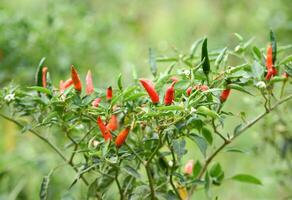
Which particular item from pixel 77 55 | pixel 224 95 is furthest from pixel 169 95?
pixel 77 55

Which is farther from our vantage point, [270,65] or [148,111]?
[270,65]

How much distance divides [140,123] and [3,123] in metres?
1.60

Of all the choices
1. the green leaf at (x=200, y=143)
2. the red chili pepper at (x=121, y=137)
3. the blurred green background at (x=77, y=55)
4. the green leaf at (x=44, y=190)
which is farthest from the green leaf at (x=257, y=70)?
the blurred green background at (x=77, y=55)

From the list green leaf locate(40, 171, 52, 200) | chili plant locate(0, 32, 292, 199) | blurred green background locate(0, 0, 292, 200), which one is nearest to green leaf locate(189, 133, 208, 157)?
chili plant locate(0, 32, 292, 199)

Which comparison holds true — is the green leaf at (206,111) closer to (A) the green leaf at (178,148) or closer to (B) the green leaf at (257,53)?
(A) the green leaf at (178,148)

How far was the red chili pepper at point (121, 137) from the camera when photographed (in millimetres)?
938

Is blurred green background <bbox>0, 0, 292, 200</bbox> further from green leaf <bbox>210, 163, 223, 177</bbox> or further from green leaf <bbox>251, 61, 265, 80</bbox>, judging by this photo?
green leaf <bbox>251, 61, 265, 80</bbox>

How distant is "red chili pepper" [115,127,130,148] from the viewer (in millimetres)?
938

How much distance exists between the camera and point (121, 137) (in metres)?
0.94

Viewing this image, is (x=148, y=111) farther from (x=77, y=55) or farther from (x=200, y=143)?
(x=77, y=55)

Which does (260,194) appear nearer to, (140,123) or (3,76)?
(3,76)

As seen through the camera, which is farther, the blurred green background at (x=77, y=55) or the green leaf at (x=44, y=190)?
the blurred green background at (x=77, y=55)

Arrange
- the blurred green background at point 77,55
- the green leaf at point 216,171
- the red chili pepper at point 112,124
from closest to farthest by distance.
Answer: the red chili pepper at point 112,124, the green leaf at point 216,171, the blurred green background at point 77,55

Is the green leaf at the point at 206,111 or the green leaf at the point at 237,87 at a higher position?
the green leaf at the point at 237,87
